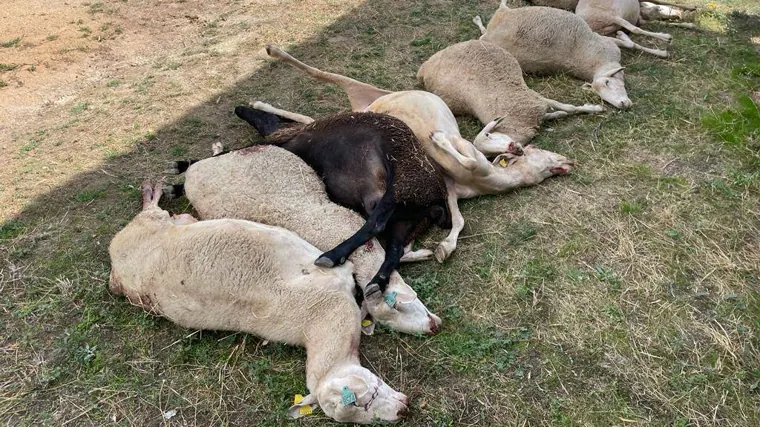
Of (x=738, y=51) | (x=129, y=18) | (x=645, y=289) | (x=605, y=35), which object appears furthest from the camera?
(x=129, y=18)

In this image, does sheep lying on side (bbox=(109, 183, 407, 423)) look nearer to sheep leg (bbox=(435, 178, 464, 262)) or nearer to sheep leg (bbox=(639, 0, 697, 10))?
sheep leg (bbox=(435, 178, 464, 262))

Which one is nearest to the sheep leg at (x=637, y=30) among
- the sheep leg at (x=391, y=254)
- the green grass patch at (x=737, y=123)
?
the green grass patch at (x=737, y=123)

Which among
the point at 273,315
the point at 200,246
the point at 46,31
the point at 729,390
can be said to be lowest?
the point at 729,390

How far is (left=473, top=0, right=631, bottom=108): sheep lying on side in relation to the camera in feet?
20.6

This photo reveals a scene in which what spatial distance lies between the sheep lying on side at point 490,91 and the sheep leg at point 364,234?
1364mm

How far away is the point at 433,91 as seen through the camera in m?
5.98

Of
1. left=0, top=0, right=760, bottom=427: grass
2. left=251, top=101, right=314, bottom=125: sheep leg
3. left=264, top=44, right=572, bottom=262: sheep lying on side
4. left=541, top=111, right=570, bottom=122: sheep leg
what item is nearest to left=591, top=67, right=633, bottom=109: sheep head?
left=0, top=0, right=760, bottom=427: grass

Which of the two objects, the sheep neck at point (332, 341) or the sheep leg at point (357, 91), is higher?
the sheep leg at point (357, 91)

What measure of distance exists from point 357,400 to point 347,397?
0.22 ft

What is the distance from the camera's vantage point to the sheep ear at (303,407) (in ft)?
10.6

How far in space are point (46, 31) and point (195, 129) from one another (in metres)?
3.43

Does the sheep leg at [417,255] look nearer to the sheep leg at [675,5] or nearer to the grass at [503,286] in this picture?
the grass at [503,286]

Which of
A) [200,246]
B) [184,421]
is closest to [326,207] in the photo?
[200,246]

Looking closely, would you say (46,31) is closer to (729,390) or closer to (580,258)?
(580,258)
